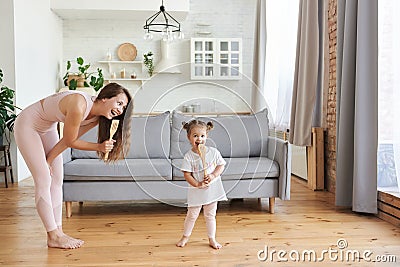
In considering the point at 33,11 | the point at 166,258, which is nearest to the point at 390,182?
the point at 166,258

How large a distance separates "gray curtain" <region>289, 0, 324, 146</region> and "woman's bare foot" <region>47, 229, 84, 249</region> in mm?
2883

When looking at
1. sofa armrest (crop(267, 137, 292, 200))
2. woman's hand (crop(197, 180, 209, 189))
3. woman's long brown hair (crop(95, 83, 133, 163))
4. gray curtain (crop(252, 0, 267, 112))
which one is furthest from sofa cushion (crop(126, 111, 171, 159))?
gray curtain (crop(252, 0, 267, 112))

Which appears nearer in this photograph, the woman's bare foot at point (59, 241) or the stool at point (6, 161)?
the woman's bare foot at point (59, 241)

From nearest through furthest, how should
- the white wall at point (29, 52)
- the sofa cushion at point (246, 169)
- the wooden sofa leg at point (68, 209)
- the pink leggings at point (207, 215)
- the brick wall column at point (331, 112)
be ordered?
1. the pink leggings at point (207, 215)
2. the sofa cushion at point (246, 169)
3. the wooden sofa leg at point (68, 209)
4. the brick wall column at point (331, 112)
5. the white wall at point (29, 52)

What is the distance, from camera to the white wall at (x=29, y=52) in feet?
18.8

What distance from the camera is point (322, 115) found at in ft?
16.8

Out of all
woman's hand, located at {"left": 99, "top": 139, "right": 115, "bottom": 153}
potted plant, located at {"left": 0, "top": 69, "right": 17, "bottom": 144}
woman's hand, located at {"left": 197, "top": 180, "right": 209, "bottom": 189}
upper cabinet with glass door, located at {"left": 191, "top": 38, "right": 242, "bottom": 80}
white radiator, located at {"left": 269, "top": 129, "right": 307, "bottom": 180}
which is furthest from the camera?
upper cabinet with glass door, located at {"left": 191, "top": 38, "right": 242, "bottom": 80}

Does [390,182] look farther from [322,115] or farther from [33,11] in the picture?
[33,11]

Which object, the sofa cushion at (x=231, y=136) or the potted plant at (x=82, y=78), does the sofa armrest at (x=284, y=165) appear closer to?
the sofa cushion at (x=231, y=136)

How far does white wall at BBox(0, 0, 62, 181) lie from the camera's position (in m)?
5.73

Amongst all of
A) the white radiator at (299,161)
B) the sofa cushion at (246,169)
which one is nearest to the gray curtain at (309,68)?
the white radiator at (299,161)

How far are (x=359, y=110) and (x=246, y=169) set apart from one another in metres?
0.97

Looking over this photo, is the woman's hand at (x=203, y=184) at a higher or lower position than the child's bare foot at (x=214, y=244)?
higher

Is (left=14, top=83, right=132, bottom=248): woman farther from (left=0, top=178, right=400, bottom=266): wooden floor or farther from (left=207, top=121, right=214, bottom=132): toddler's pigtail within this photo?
(left=207, top=121, right=214, bottom=132): toddler's pigtail
